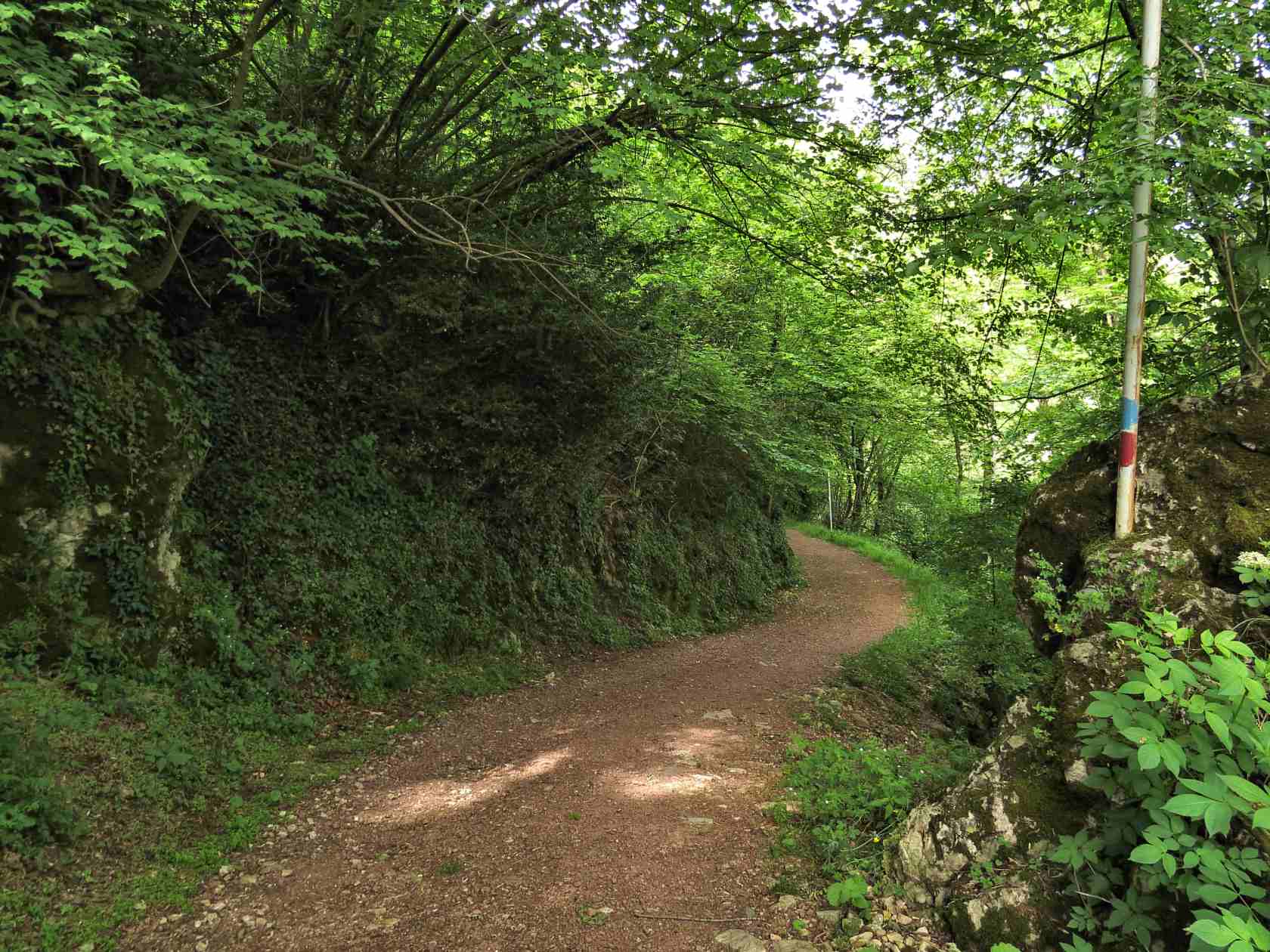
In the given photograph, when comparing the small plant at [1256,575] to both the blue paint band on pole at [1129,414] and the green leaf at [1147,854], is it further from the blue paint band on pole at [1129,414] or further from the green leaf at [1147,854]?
the green leaf at [1147,854]

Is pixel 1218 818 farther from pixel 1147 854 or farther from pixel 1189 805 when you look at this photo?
pixel 1147 854

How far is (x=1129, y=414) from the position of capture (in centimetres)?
395

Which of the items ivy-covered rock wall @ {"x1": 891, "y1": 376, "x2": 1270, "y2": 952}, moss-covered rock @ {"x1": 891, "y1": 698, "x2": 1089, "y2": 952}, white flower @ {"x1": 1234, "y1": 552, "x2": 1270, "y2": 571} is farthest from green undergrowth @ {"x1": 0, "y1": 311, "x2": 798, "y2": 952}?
white flower @ {"x1": 1234, "y1": 552, "x2": 1270, "y2": 571}

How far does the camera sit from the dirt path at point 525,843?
12.0 feet

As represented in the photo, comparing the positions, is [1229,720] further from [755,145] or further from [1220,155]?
[755,145]

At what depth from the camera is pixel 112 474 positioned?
5977 mm

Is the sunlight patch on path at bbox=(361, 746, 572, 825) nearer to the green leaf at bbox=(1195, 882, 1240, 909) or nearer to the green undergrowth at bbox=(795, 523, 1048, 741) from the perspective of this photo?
the green leaf at bbox=(1195, 882, 1240, 909)

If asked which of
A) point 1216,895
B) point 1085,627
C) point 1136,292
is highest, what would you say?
point 1136,292

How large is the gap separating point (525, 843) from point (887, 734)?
4998mm

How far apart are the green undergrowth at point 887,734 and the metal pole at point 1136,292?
6.91 ft

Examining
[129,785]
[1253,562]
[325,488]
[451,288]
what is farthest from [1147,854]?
[325,488]

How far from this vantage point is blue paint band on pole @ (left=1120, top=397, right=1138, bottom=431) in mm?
3936

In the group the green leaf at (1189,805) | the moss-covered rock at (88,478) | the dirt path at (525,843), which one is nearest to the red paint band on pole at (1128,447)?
the green leaf at (1189,805)

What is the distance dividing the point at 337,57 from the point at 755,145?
443cm
